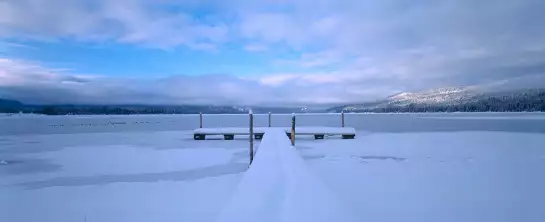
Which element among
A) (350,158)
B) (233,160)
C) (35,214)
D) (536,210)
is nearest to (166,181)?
(35,214)

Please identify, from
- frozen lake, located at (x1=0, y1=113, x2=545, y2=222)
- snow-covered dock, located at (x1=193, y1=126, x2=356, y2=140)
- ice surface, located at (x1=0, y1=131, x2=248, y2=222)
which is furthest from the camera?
snow-covered dock, located at (x1=193, y1=126, x2=356, y2=140)

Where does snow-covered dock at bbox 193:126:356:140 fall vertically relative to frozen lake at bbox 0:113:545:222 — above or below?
above

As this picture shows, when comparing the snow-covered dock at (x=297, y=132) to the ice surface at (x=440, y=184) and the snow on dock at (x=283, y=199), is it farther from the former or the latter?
the snow on dock at (x=283, y=199)

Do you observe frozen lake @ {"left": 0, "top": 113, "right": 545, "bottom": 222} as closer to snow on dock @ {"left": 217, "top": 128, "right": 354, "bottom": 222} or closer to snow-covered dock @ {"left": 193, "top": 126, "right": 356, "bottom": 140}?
snow on dock @ {"left": 217, "top": 128, "right": 354, "bottom": 222}

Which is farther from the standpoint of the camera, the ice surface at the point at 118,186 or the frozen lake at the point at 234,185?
the ice surface at the point at 118,186

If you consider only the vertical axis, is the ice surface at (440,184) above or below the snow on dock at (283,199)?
below

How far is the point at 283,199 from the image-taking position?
162 inches

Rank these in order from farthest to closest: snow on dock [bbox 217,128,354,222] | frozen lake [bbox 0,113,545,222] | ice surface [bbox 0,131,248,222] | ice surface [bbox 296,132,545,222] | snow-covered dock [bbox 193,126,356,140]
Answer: snow-covered dock [bbox 193,126,356,140] < ice surface [bbox 0,131,248,222] < frozen lake [bbox 0,113,545,222] < ice surface [bbox 296,132,545,222] < snow on dock [bbox 217,128,354,222]

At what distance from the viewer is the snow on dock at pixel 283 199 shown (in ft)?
11.4

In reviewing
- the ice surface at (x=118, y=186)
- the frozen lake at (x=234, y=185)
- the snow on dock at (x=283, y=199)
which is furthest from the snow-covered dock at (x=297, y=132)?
the snow on dock at (x=283, y=199)

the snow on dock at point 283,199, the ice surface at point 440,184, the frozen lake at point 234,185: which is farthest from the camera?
the frozen lake at point 234,185

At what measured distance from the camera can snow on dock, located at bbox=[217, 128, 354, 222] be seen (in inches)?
137

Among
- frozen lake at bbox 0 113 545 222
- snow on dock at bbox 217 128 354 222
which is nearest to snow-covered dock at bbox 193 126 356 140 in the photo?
frozen lake at bbox 0 113 545 222

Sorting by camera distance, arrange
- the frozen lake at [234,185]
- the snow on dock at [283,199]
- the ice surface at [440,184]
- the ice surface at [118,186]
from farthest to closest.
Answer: the ice surface at [118,186] < the frozen lake at [234,185] < the ice surface at [440,184] < the snow on dock at [283,199]
